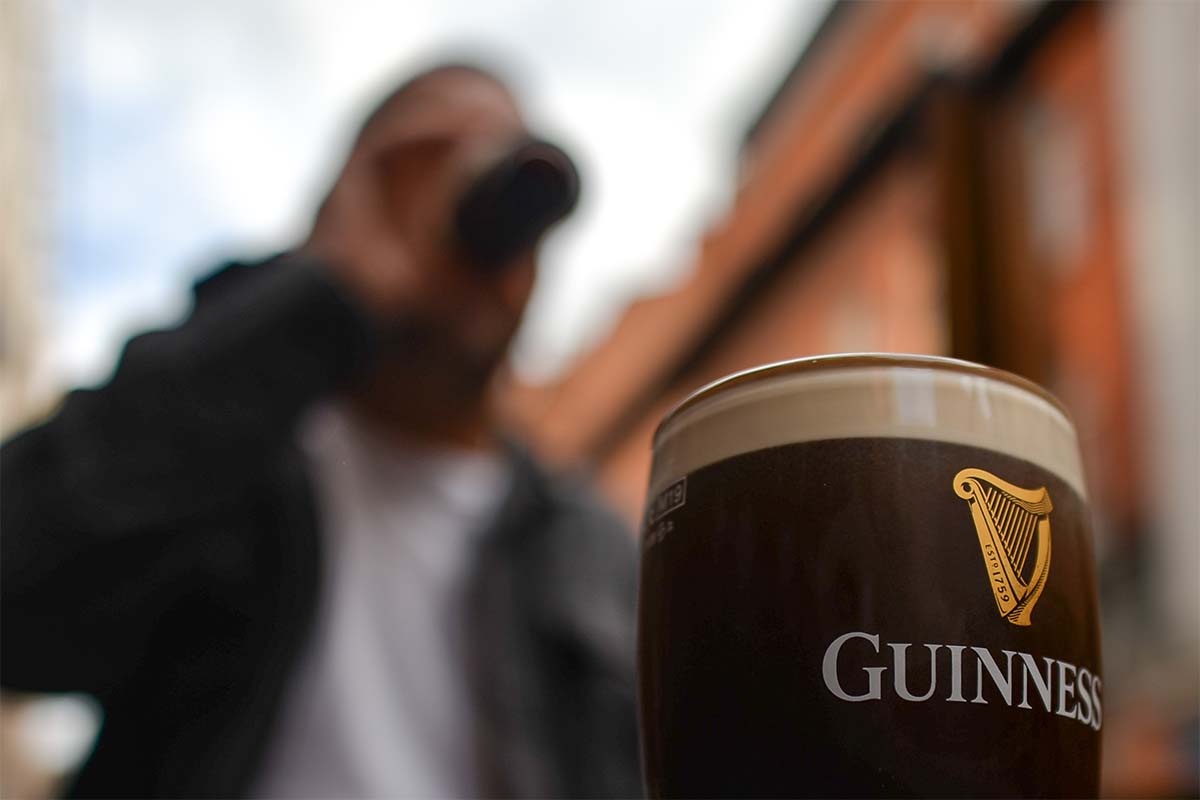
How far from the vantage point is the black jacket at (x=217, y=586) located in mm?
768

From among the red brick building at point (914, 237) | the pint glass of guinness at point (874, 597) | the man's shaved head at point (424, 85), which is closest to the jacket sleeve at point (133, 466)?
the man's shaved head at point (424, 85)

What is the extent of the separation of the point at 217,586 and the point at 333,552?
6.0 inches

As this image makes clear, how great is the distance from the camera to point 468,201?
0.82 m

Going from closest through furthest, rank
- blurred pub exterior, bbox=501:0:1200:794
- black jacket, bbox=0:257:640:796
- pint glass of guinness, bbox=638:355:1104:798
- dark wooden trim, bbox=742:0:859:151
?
1. pint glass of guinness, bbox=638:355:1104:798
2. black jacket, bbox=0:257:640:796
3. blurred pub exterior, bbox=501:0:1200:794
4. dark wooden trim, bbox=742:0:859:151

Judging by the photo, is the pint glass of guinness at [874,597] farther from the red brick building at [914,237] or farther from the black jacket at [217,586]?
the black jacket at [217,586]

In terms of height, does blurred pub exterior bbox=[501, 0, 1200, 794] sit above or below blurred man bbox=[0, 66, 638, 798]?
above

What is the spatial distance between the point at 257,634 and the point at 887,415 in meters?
0.57

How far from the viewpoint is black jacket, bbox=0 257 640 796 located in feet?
2.52

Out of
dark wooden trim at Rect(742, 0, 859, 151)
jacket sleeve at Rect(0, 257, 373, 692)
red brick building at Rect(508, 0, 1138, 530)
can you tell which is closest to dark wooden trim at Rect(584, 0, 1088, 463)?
red brick building at Rect(508, 0, 1138, 530)

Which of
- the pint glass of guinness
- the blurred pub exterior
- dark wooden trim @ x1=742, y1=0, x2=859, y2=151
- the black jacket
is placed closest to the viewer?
the pint glass of guinness

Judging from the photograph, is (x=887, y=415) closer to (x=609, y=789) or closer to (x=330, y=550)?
(x=609, y=789)

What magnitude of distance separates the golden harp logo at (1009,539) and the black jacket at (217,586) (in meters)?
0.53

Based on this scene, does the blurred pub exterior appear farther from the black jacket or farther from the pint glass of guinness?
the black jacket

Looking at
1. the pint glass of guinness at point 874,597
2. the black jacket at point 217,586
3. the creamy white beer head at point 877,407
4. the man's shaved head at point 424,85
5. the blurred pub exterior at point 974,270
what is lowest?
the pint glass of guinness at point 874,597
